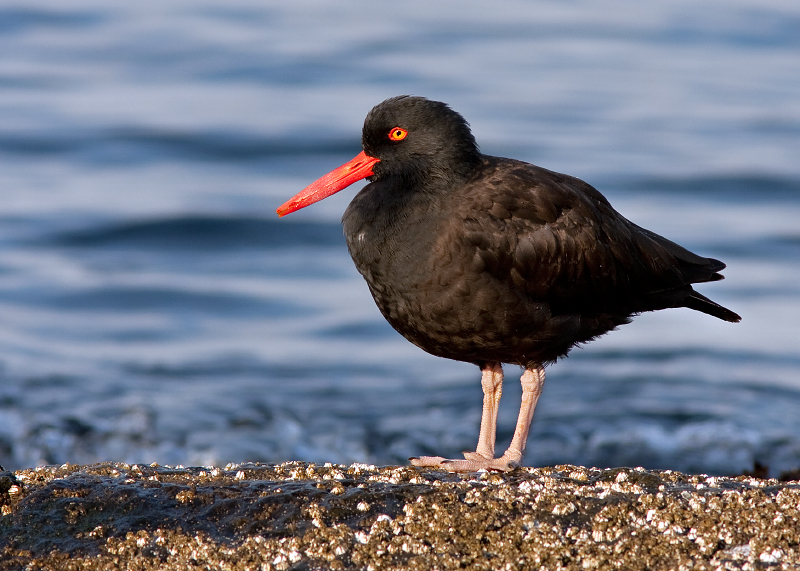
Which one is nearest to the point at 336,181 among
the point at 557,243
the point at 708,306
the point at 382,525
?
the point at 557,243

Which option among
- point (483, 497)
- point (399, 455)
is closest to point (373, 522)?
point (483, 497)

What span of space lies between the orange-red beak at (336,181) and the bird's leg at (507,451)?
1380 mm

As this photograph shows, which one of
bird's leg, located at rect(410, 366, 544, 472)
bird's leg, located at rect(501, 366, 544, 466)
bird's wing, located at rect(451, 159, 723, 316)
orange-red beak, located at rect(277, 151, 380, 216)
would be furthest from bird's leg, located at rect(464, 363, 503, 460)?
orange-red beak, located at rect(277, 151, 380, 216)

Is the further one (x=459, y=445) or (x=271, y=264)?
(x=271, y=264)

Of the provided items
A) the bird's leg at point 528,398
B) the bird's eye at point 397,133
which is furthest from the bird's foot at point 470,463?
the bird's eye at point 397,133

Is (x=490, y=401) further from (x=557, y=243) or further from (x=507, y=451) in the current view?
(x=557, y=243)

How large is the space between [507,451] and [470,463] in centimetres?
32

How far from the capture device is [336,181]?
18.9 ft

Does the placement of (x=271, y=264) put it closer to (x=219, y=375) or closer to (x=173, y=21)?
(x=219, y=375)

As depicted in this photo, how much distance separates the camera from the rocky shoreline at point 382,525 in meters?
3.21

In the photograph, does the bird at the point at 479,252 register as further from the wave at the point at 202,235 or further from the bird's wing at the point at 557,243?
the wave at the point at 202,235


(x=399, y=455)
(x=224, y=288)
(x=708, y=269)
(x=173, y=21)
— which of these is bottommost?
(x=399, y=455)

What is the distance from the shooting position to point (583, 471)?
4.29 metres

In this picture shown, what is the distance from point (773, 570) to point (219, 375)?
9.19 meters
